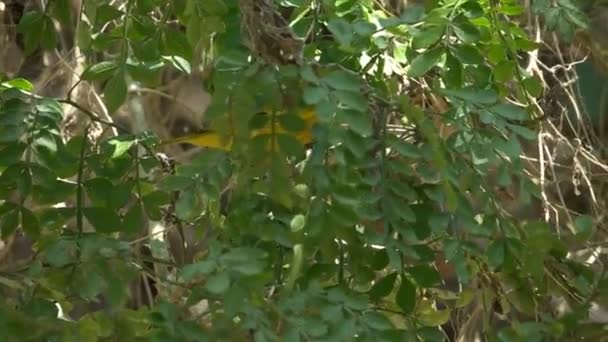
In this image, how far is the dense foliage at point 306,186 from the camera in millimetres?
1086

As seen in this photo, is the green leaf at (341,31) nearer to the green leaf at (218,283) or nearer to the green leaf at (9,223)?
the green leaf at (218,283)

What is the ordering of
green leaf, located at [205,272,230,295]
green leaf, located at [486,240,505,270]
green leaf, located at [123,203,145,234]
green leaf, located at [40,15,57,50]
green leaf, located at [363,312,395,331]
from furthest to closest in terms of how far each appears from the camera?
green leaf, located at [40,15,57,50] < green leaf, located at [123,203,145,234] < green leaf, located at [486,240,505,270] < green leaf, located at [363,312,395,331] < green leaf, located at [205,272,230,295]

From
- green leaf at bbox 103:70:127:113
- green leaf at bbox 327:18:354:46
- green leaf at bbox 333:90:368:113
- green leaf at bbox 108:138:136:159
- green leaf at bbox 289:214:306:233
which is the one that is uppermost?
green leaf at bbox 327:18:354:46

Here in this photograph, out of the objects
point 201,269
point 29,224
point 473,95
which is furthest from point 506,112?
point 29,224

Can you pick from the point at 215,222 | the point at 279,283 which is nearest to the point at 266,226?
the point at 279,283

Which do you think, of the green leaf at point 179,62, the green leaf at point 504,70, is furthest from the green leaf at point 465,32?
the green leaf at point 179,62

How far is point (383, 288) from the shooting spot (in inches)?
49.9

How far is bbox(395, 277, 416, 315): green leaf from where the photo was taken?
125 centimetres

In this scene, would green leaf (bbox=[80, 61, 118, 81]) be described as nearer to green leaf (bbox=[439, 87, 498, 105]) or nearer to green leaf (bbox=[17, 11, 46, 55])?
green leaf (bbox=[17, 11, 46, 55])

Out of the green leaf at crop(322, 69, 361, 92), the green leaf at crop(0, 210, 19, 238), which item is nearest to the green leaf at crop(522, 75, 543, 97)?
the green leaf at crop(322, 69, 361, 92)

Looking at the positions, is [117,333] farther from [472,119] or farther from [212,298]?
[472,119]

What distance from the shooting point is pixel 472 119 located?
1.27 metres

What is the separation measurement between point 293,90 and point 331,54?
22cm

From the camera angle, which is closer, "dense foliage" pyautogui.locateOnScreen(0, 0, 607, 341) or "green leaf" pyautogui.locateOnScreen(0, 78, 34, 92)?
"dense foliage" pyautogui.locateOnScreen(0, 0, 607, 341)
